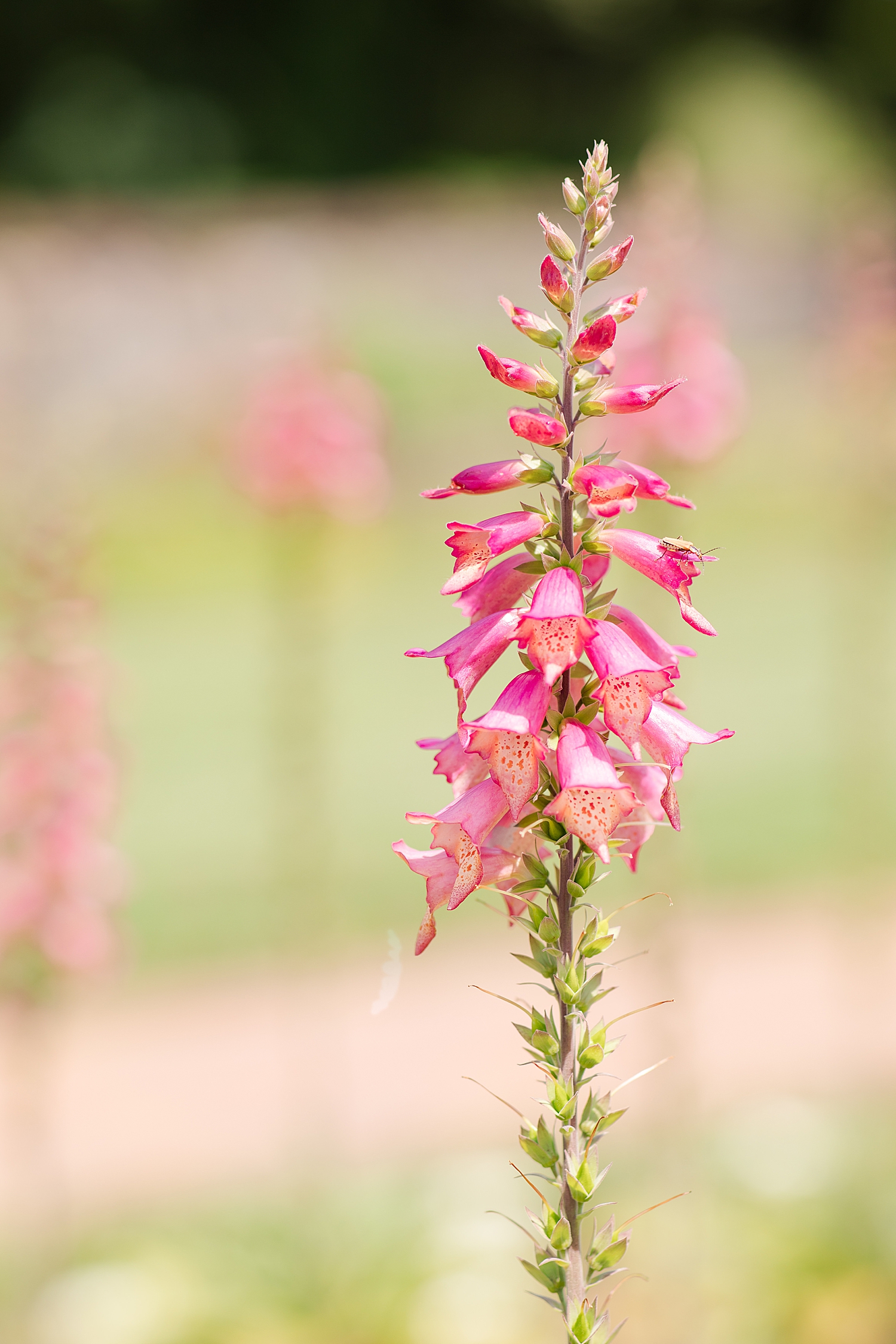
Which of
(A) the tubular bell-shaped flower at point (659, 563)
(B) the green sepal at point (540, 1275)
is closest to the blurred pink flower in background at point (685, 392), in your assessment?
(A) the tubular bell-shaped flower at point (659, 563)

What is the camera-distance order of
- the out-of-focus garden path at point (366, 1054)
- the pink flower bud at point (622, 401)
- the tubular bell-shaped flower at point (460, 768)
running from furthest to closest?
the out-of-focus garden path at point (366, 1054)
the tubular bell-shaped flower at point (460, 768)
the pink flower bud at point (622, 401)

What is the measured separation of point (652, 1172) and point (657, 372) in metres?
2.75

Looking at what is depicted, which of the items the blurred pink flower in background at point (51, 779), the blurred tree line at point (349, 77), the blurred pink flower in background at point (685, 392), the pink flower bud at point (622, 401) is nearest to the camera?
the pink flower bud at point (622, 401)

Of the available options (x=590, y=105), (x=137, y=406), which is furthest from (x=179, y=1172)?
(x=590, y=105)

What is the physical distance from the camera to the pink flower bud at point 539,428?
60.0 inches

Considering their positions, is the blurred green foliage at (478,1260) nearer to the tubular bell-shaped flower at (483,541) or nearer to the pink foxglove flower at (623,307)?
the tubular bell-shaped flower at (483,541)

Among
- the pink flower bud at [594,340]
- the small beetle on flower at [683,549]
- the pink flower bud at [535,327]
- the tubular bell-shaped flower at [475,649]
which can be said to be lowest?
the tubular bell-shaped flower at [475,649]

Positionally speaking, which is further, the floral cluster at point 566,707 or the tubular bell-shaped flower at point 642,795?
the tubular bell-shaped flower at point 642,795

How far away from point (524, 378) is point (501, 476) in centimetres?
12

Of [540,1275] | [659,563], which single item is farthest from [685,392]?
[540,1275]

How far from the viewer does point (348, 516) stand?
5.88 metres

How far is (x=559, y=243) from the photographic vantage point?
1.58 meters

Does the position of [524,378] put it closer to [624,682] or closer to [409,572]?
[624,682]

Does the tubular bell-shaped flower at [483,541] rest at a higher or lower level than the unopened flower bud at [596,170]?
lower
